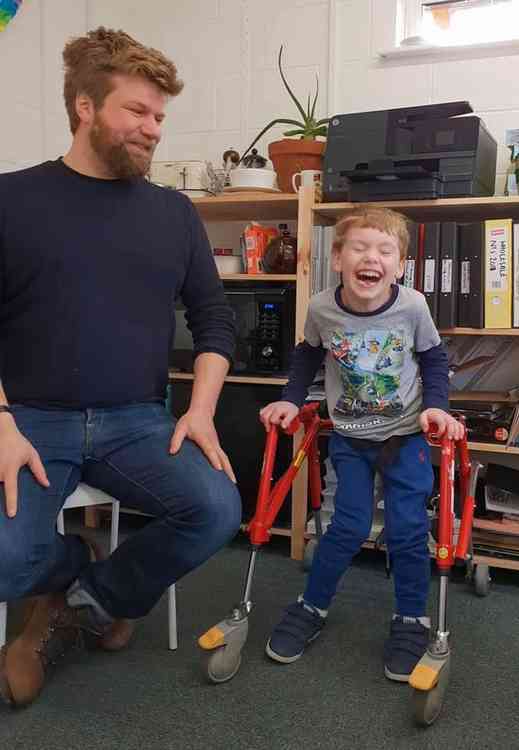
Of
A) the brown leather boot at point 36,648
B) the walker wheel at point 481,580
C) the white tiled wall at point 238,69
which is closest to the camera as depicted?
the brown leather boot at point 36,648

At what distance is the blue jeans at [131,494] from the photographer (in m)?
1.39

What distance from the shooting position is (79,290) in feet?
4.84

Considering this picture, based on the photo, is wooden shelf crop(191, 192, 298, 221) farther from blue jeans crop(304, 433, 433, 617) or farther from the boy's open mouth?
blue jeans crop(304, 433, 433, 617)

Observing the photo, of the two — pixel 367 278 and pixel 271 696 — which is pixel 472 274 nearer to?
pixel 367 278

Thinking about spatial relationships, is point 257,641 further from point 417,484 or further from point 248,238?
point 248,238

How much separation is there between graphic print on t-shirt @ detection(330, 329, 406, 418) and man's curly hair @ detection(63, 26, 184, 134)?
0.73 metres

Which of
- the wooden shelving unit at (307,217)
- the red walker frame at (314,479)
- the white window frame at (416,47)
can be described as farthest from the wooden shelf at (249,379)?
the white window frame at (416,47)

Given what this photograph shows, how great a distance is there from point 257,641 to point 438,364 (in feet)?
2.67

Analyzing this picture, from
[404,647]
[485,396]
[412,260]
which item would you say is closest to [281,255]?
[412,260]

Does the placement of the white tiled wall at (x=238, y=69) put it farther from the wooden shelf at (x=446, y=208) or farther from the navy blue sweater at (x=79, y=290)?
the navy blue sweater at (x=79, y=290)

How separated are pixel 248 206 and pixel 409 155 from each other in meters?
0.66

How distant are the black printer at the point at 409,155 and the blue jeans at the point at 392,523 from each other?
0.81 metres

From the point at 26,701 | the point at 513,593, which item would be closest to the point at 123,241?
the point at 26,701

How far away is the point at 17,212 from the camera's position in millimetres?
1478
